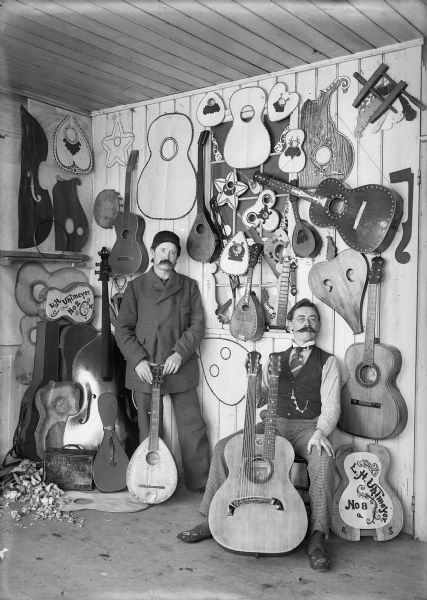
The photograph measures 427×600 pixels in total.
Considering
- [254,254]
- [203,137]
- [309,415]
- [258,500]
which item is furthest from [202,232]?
[258,500]

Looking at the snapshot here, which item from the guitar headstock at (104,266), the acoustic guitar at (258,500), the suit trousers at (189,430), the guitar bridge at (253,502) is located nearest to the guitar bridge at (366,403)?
the acoustic guitar at (258,500)

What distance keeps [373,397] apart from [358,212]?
0.99m

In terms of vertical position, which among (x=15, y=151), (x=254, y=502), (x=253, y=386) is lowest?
(x=254, y=502)

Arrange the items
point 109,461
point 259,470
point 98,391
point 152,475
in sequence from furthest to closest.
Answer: point 98,391 < point 109,461 < point 152,475 < point 259,470

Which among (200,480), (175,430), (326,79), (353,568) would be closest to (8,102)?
(326,79)

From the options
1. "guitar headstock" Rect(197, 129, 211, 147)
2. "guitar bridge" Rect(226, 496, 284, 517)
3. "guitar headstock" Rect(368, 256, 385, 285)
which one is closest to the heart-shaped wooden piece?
"guitar headstock" Rect(368, 256, 385, 285)

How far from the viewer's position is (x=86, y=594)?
9.02ft

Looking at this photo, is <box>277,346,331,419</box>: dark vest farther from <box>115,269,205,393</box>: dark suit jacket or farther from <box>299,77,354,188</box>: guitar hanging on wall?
<box>299,77,354,188</box>: guitar hanging on wall

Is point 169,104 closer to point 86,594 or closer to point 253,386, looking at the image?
point 253,386

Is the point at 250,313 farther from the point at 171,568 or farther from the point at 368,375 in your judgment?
the point at 171,568

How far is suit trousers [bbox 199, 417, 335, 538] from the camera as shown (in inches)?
124

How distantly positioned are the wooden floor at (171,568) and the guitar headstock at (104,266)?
1725mm

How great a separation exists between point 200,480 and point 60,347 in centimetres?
132

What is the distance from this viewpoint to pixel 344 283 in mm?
3561
